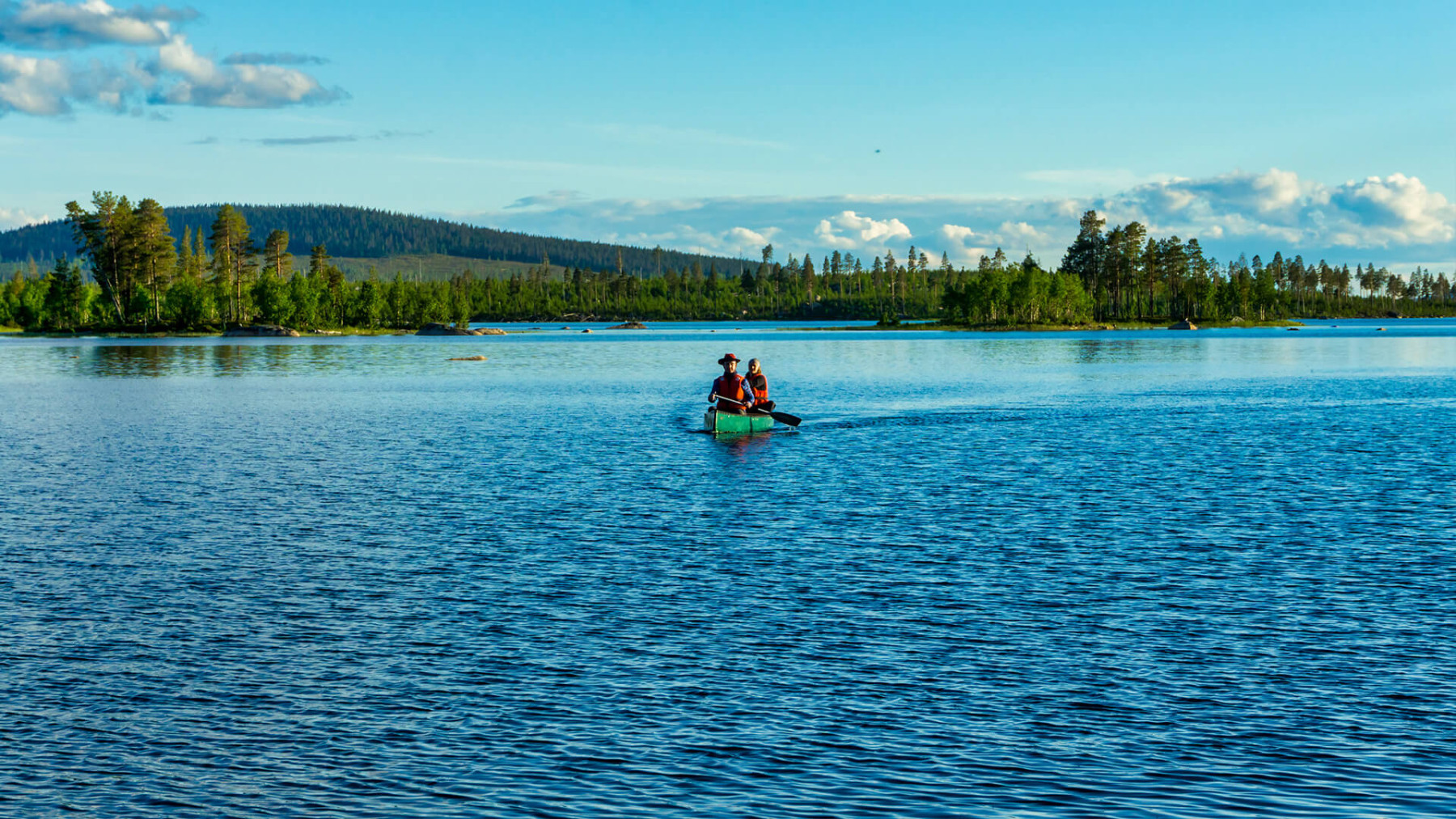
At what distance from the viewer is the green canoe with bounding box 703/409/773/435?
52438 mm

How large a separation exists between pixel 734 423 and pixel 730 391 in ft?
5.26

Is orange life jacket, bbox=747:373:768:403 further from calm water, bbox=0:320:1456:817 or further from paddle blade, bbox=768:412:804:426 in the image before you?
calm water, bbox=0:320:1456:817

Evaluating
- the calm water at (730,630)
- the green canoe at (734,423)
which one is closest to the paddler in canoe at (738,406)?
the green canoe at (734,423)

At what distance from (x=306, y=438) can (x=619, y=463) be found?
16281mm

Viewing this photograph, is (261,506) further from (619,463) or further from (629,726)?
(629,726)

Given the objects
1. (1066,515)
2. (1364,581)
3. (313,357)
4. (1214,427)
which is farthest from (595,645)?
(313,357)

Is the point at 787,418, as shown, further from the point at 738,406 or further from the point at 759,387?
the point at 738,406

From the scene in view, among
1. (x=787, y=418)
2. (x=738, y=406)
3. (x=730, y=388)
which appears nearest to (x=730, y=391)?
(x=730, y=388)

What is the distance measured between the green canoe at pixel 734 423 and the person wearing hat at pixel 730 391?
12.7 inches

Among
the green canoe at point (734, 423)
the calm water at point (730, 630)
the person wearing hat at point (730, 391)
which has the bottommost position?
the calm water at point (730, 630)

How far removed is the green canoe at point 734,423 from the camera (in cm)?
5244

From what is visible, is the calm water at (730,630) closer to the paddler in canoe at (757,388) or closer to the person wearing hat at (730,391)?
the person wearing hat at (730,391)

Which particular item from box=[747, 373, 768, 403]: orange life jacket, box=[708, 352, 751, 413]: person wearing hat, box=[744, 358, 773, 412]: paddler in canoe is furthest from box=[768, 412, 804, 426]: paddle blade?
box=[708, 352, 751, 413]: person wearing hat

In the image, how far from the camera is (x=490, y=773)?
13.0m
